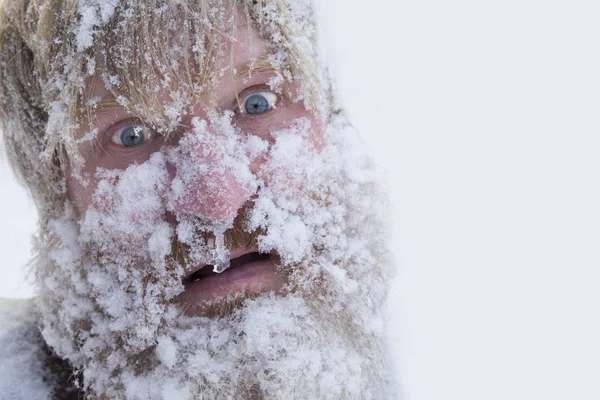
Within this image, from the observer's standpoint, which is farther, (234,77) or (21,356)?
(21,356)

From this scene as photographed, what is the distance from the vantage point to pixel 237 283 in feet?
3.67

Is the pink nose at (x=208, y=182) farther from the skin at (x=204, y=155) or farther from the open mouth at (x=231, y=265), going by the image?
the open mouth at (x=231, y=265)

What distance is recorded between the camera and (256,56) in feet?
3.70

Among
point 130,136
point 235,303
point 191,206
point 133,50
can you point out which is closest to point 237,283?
point 235,303

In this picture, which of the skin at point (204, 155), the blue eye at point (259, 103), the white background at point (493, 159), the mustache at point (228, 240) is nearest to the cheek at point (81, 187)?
the skin at point (204, 155)

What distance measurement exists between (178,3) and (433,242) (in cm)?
164

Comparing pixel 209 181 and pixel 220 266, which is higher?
pixel 209 181

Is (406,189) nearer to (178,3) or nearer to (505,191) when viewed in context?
(505,191)

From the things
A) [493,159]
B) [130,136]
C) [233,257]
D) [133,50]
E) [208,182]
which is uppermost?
[493,159]

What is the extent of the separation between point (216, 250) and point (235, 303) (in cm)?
12

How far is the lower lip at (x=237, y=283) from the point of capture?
1115 mm

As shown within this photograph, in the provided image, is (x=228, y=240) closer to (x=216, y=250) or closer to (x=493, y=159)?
(x=216, y=250)

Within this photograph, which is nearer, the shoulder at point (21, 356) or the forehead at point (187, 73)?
the forehead at point (187, 73)

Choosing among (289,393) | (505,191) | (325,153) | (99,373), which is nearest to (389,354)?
(289,393)
